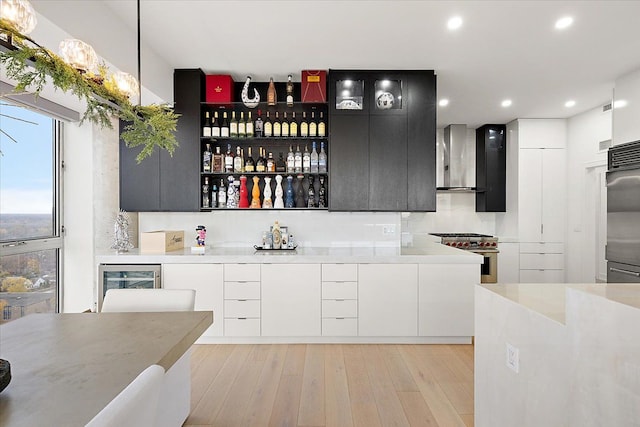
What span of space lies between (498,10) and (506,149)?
3.67m

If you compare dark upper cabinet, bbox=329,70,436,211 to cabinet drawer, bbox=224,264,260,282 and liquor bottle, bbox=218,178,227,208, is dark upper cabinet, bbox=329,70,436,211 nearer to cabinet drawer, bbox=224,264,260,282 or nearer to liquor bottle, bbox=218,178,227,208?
cabinet drawer, bbox=224,264,260,282

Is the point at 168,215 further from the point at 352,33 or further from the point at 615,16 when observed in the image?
the point at 615,16

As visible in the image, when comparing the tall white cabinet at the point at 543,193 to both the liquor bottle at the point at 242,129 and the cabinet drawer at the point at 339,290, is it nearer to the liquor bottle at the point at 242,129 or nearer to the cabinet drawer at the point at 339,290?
the cabinet drawer at the point at 339,290

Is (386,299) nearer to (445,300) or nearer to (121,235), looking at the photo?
(445,300)

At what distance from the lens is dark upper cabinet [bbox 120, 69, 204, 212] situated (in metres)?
4.01

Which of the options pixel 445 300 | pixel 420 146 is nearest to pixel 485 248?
pixel 445 300

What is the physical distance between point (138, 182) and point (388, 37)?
9.24 feet

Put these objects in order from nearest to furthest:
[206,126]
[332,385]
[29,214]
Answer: [332,385] < [29,214] < [206,126]

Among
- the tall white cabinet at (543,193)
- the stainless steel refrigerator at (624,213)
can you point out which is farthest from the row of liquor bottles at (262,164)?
the tall white cabinet at (543,193)

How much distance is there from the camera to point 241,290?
3730mm

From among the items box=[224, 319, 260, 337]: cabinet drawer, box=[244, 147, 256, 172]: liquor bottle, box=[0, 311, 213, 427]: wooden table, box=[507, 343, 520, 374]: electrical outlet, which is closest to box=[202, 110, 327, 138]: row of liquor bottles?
box=[244, 147, 256, 172]: liquor bottle

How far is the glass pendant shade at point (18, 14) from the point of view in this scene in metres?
1.25

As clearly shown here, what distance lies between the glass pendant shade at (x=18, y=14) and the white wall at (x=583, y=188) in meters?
5.71

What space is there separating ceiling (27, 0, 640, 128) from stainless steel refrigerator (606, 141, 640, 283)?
0.86 meters
